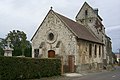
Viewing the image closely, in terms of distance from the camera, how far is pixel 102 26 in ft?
157

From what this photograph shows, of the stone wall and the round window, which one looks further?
the round window

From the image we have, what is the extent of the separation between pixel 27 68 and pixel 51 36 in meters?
14.2

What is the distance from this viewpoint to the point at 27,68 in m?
20.6

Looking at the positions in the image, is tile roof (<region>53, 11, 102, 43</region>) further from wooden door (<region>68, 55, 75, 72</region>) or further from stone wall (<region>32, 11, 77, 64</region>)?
wooden door (<region>68, 55, 75, 72</region>)

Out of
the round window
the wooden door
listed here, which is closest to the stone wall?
the round window

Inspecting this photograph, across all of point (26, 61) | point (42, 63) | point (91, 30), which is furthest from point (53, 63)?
point (91, 30)

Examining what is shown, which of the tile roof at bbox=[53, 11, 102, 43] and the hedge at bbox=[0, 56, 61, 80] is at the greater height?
the tile roof at bbox=[53, 11, 102, 43]

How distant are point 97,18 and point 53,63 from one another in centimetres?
2231

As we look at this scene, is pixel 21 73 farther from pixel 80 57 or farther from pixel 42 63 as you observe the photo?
pixel 80 57

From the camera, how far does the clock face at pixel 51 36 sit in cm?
3379

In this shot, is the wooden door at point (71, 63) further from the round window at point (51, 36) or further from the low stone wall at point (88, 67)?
the round window at point (51, 36)

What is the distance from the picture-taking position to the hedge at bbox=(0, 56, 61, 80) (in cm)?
1812

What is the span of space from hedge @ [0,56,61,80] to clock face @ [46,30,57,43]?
313 inches

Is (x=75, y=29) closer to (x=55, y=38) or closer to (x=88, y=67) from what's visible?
(x=55, y=38)
